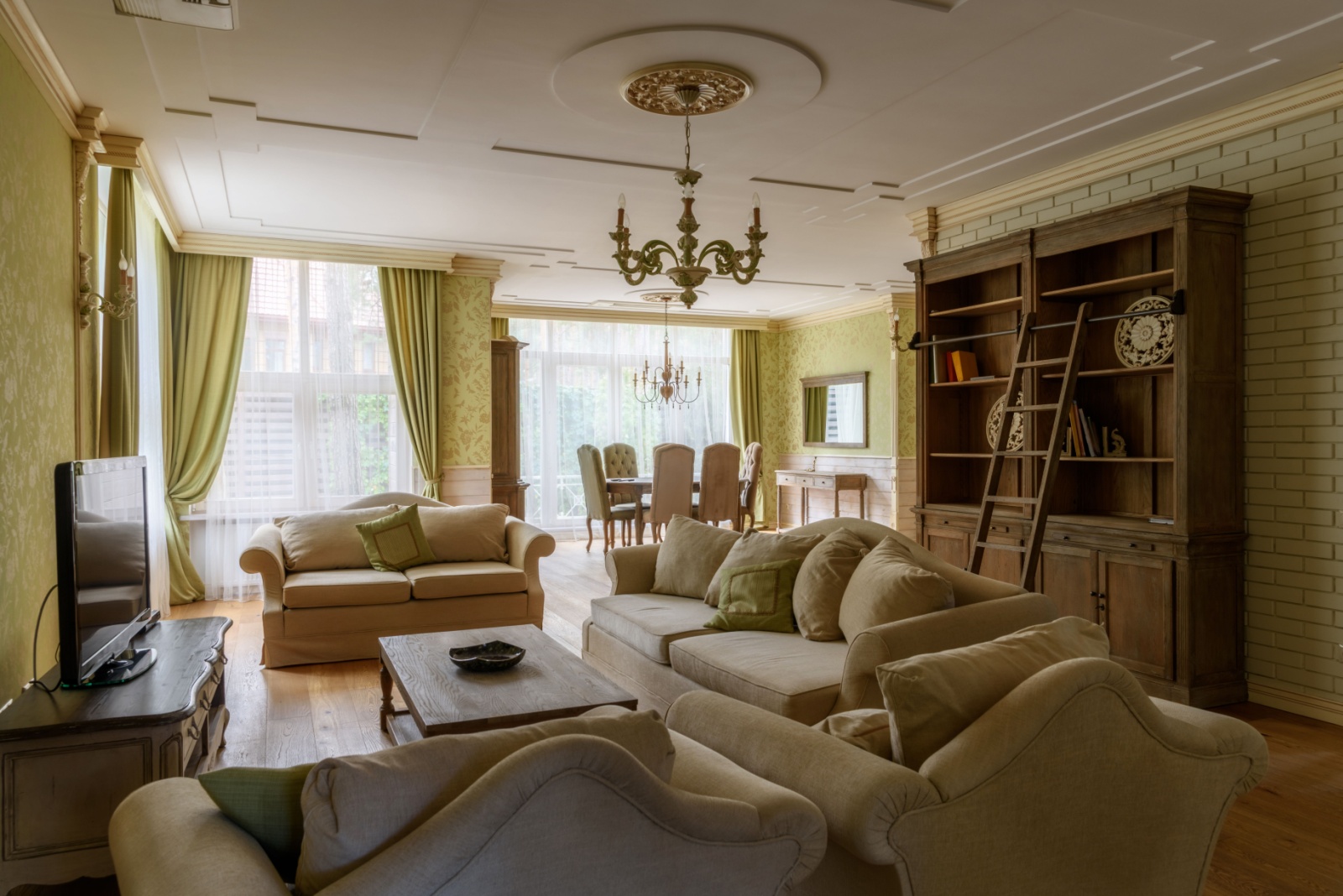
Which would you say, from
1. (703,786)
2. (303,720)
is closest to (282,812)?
(703,786)

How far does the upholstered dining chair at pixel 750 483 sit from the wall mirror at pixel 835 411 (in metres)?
1.02

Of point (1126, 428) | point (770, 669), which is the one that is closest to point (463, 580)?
point (770, 669)

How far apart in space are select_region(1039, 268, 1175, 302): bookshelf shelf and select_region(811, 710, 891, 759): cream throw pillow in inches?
126

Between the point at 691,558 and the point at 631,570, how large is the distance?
0.36m

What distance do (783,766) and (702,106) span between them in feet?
9.93

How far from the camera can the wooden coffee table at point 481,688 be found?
2725 mm

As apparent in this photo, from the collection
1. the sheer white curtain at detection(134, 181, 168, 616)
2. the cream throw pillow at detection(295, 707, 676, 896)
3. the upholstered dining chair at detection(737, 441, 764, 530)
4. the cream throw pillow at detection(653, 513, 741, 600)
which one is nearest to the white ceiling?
the sheer white curtain at detection(134, 181, 168, 616)

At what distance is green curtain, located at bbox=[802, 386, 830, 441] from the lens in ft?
35.0

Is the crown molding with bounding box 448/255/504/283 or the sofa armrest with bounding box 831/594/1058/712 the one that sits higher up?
the crown molding with bounding box 448/255/504/283

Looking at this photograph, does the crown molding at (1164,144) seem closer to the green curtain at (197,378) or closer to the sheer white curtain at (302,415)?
the sheer white curtain at (302,415)

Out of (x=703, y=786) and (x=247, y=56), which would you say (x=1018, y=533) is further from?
(x=247, y=56)

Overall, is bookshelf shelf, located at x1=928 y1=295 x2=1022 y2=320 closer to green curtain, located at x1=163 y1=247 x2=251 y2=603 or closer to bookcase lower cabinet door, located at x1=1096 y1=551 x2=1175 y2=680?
bookcase lower cabinet door, located at x1=1096 y1=551 x2=1175 y2=680

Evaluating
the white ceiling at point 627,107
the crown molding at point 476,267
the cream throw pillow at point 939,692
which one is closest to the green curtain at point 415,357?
the crown molding at point 476,267

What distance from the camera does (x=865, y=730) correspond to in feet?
5.85
